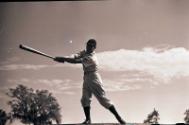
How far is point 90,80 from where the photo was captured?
5473 millimetres

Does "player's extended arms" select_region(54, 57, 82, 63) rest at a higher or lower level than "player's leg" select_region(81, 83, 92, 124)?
higher

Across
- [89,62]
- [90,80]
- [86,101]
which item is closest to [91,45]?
[89,62]

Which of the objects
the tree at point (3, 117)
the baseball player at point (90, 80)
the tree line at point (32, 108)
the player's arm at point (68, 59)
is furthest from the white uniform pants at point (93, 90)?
the tree at point (3, 117)

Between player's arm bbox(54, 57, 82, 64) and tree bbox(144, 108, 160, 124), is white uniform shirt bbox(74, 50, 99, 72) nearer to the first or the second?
player's arm bbox(54, 57, 82, 64)

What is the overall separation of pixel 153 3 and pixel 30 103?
184 cm

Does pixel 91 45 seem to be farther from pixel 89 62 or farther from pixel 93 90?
pixel 93 90

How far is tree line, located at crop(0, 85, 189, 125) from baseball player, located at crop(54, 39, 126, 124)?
0.55 m

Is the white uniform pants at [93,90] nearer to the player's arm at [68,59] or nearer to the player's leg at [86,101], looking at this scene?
the player's leg at [86,101]

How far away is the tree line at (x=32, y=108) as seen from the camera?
5.86 m

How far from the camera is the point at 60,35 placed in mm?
6137

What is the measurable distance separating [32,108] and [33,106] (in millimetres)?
27

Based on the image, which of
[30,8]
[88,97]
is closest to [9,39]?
[30,8]

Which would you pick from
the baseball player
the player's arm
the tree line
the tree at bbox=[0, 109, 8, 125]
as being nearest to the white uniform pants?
the baseball player

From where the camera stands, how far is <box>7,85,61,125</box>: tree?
5863 millimetres
